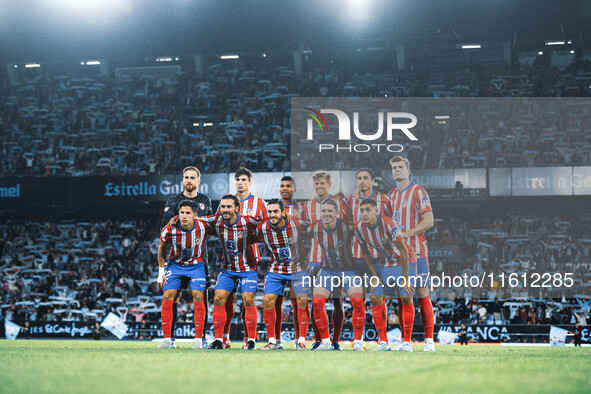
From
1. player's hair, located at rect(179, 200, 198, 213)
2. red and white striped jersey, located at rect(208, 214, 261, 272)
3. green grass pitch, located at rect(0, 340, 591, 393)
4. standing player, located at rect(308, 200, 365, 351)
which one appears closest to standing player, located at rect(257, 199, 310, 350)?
red and white striped jersey, located at rect(208, 214, 261, 272)

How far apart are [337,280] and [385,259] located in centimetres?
69

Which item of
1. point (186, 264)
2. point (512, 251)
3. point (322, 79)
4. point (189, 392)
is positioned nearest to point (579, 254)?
point (512, 251)

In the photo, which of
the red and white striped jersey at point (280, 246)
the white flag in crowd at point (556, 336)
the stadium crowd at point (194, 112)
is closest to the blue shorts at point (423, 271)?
the red and white striped jersey at point (280, 246)

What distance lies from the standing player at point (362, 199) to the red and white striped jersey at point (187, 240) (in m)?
1.96

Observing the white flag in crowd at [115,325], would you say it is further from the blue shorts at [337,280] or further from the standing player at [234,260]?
the blue shorts at [337,280]

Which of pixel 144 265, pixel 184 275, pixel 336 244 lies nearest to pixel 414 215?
pixel 336 244

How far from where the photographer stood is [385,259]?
32.8ft

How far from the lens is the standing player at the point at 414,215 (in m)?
10.2

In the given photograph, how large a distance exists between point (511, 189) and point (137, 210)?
14.9 m

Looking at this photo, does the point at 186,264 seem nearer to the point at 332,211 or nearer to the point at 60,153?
the point at 332,211

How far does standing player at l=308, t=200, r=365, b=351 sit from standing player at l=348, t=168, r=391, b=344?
0.11 metres

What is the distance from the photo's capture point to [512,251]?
897 inches

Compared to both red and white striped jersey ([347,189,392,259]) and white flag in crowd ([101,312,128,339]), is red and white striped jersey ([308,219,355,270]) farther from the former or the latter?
white flag in crowd ([101,312,128,339])

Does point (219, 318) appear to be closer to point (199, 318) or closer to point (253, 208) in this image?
point (199, 318)
